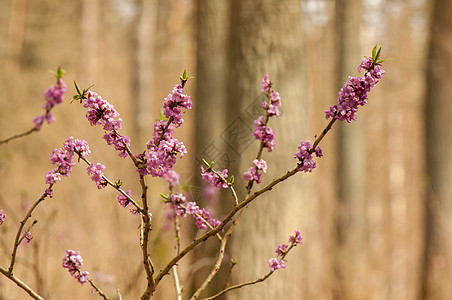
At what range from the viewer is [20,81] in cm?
1262

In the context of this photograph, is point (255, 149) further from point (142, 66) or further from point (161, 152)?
point (142, 66)

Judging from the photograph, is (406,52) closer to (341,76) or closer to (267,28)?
(341,76)

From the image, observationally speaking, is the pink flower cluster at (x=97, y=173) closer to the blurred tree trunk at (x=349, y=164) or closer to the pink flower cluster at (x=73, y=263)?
the pink flower cluster at (x=73, y=263)

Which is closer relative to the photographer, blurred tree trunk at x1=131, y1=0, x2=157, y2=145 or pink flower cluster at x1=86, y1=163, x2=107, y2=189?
pink flower cluster at x1=86, y1=163, x2=107, y2=189

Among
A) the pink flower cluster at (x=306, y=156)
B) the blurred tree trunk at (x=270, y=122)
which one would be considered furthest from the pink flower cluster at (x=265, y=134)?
the blurred tree trunk at (x=270, y=122)

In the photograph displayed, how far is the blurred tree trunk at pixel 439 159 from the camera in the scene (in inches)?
230

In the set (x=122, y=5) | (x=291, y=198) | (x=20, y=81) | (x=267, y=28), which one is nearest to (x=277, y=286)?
(x=291, y=198)

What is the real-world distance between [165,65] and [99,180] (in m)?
15.8

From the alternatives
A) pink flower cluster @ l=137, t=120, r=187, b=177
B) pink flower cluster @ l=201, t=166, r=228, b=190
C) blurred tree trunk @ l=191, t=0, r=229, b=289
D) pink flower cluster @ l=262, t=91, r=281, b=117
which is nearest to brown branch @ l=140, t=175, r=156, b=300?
pink flower cluster @ l=137, t=120, r=187, b=177

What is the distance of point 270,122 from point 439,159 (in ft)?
13.8

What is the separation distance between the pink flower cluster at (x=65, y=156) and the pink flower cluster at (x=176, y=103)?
0.24 m

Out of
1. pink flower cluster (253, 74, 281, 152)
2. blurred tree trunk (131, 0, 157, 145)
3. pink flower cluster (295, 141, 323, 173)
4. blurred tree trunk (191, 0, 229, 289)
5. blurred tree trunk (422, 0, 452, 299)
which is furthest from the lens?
blurred tree trunk (131, 0, 157, 145)

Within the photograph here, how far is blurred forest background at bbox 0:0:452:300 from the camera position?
2688mm

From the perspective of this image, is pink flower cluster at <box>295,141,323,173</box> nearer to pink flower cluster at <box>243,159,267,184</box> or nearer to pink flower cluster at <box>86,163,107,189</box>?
pink flower cluster at <box>243,159,267,184</box>
